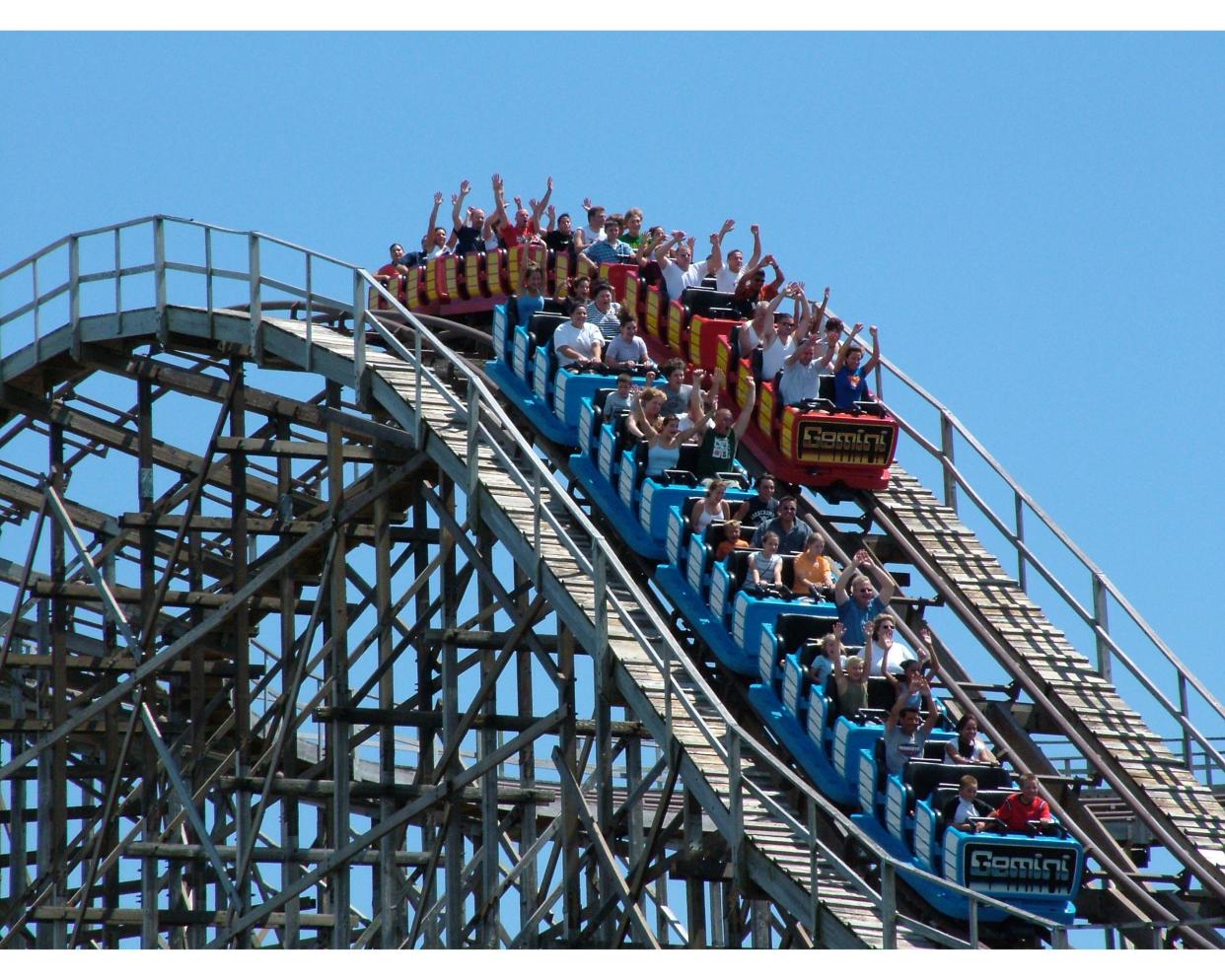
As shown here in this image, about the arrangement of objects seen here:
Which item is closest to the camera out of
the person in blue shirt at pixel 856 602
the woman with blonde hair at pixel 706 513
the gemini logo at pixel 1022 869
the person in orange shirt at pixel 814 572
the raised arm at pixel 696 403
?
the gemini logo at pixel 1022 869

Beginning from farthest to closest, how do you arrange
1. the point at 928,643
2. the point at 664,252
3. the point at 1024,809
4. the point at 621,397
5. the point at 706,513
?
the point at 664,252
the point at 621,397
the point at 928,643
the point at 706,513
the point at 1024,809

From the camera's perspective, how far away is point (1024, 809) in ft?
48.7

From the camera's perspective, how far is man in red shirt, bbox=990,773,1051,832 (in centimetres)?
1480

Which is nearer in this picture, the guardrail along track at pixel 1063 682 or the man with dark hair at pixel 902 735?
the man with dark hair at pixel 902 735

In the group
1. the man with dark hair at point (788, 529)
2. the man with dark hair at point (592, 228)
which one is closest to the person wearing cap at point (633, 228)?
the man with dark hair at point (592, 228)

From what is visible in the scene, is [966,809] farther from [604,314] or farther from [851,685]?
[604,314]

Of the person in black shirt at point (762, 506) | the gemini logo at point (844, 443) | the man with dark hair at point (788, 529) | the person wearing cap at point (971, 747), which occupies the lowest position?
the person wearing cap at point (971, 747)

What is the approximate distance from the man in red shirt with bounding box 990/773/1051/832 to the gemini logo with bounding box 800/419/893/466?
15.4ft

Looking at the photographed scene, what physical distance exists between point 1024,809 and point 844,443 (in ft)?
16.2

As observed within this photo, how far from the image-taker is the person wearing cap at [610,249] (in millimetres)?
23531

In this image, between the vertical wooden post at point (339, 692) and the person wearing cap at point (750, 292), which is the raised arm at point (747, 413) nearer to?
the person wearing cap at point (750, 292)

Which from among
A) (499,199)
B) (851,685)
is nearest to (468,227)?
(499,199)

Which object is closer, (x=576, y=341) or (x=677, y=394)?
(x=677, y=394)

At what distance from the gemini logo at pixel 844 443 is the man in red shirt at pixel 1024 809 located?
470 centimetres
